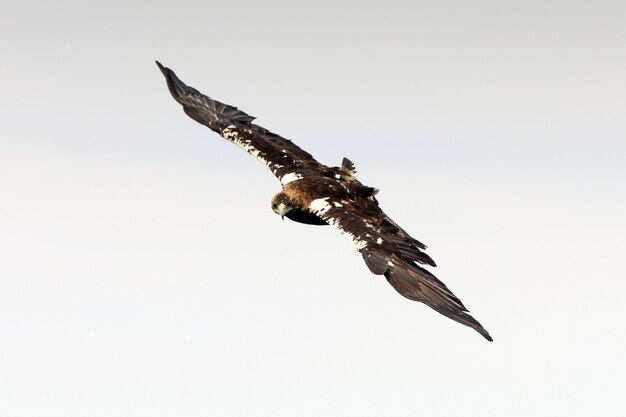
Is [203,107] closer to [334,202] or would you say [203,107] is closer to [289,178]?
[289,178]

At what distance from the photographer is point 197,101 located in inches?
1639

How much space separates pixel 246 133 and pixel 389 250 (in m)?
10.3

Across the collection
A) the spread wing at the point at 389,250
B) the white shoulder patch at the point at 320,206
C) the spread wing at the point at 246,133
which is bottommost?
the spread wing at the point at 389,250

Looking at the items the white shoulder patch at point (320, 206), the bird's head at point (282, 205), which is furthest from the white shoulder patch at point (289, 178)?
the white shoulder patch at point (320, 206)

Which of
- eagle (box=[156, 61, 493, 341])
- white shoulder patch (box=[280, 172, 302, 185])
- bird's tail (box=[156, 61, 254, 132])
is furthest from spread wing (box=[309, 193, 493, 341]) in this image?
bird's tail (box=[156, 61, 254, 132])

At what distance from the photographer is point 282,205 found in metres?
34.8

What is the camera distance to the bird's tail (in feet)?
132

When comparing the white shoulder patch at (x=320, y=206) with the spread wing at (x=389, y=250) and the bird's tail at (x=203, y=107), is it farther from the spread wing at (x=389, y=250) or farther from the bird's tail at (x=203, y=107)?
the bird's tail at (x=203, y=107)

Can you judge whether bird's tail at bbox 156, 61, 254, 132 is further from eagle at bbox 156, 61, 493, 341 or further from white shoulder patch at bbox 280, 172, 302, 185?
white shoulder patch at bbox 280, 172, 302, 185

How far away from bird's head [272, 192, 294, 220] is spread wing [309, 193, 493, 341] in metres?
0.84

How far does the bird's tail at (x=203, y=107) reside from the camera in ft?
132

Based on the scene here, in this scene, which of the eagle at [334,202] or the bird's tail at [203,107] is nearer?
the eagle at [334,202]

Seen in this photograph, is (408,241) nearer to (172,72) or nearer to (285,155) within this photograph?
(285,155)

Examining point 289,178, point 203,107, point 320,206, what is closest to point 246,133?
point 203,107
